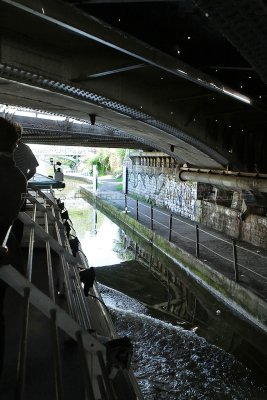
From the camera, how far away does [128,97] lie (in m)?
7.03

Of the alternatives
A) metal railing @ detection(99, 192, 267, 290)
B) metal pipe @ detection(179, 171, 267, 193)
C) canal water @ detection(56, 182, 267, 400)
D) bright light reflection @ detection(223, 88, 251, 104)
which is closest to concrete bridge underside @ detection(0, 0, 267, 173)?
bright light reflection @ detection(223, 88, 251, 104)

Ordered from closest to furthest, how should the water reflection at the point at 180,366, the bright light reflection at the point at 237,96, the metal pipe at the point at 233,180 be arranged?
1. the water reflection at the point at 180,366
2. the bright light reflection at the point at 237,96
3. the metal pipe at the point at 233,180

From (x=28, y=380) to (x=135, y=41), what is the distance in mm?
3763

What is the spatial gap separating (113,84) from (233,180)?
508cm

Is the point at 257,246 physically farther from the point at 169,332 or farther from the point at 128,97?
the point at 128,97

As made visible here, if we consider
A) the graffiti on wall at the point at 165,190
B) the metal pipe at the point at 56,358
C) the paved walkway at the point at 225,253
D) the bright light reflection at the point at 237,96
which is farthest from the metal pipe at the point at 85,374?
the graffiti on wall at the point at 165,190

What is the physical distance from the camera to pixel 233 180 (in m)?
10.2

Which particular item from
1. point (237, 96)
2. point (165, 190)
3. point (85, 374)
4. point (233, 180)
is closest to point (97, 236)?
point (165, 190)

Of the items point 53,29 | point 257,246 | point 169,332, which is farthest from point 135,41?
point 257,246

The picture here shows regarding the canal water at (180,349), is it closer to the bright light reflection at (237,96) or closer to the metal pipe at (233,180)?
the metal pipe at (233,180)

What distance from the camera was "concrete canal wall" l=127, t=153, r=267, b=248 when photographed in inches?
408

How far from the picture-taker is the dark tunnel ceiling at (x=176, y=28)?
4.15 m

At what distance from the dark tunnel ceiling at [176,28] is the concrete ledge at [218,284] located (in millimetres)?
4078

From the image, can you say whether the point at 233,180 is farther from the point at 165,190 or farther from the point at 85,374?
the point at 85,374
